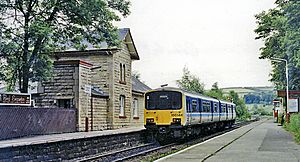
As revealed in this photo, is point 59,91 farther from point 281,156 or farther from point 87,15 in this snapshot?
point 281,156

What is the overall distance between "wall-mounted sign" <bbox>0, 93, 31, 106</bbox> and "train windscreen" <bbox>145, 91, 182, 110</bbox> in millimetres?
6007

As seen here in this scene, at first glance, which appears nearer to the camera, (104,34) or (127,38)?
(104,34)

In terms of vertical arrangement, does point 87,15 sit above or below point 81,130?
above

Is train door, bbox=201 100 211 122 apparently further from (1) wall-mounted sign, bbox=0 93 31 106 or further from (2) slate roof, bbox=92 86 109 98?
(1) wall-mounted sign, bbox=0 93 31 106

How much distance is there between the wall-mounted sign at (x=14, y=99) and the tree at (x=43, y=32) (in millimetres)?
2561

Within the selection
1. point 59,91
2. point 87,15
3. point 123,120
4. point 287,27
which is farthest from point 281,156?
point 123,120

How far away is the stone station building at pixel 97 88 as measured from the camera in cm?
2595

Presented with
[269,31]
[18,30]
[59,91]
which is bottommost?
[59,91]

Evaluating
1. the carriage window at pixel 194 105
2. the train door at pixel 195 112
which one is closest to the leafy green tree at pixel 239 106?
the train door at pixel 195 112

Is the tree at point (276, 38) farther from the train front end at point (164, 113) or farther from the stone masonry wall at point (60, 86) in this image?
the stone masonry wall at point (60, 86)

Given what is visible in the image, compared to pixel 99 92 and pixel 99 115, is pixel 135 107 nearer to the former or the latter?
pixel 99 92

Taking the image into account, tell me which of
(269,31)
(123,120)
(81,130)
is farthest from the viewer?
(269,31)

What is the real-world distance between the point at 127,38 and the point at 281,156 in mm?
20923

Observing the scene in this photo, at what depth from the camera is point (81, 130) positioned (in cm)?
2600
